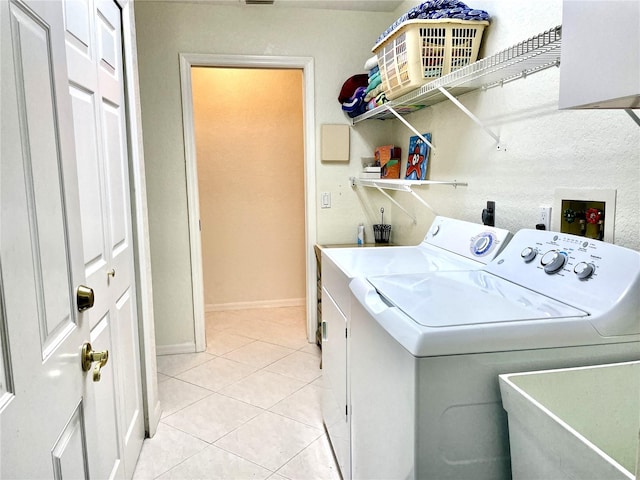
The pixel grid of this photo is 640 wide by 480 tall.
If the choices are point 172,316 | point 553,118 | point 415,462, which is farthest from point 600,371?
point 172,316

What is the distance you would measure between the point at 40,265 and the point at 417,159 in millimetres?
2211

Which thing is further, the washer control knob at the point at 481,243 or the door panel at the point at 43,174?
the washer control knob at the point at 481,243

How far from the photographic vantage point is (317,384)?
271 centimetres

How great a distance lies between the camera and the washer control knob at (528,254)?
1310 mm

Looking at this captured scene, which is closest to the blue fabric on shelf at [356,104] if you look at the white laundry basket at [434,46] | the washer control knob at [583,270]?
the white laundry basket at [434,46]

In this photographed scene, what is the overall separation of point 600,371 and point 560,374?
0.09 meters

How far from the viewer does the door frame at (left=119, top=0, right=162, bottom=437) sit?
6.46ft

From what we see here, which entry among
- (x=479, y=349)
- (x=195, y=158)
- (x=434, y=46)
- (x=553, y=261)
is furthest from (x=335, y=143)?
(x=479, y=349)

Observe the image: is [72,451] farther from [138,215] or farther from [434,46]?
[434,46]

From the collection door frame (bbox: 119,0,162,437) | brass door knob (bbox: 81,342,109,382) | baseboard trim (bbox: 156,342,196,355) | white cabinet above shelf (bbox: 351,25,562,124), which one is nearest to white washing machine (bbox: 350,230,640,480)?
white cabinet above shelf (bbox: 351,25,562,124)

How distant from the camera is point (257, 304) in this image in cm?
421

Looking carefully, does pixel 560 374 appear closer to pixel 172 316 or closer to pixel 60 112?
pixel 60 112

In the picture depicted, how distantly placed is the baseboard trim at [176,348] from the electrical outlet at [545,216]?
2514mm

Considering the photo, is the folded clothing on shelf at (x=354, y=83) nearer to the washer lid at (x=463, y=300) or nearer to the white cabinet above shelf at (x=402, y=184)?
the white cabinet above shelf at (x=402, y=184)
